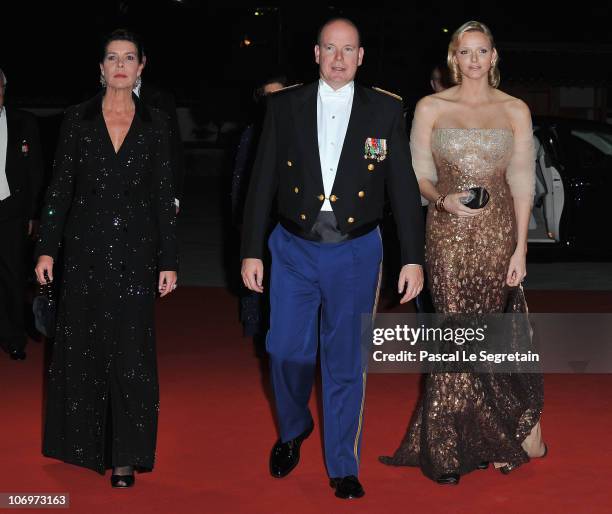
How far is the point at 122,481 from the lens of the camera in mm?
5562

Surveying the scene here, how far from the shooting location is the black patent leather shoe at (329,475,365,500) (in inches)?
212

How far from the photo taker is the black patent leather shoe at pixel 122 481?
5.55m

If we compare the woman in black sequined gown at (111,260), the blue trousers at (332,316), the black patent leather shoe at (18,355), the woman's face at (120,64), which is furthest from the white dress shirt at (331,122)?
the black patent leather shoe at (18,355)

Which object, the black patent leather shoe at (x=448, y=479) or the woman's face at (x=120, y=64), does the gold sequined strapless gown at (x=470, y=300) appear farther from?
the woman's face at (x=120, y=64)

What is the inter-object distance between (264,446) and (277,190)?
137 centimetres

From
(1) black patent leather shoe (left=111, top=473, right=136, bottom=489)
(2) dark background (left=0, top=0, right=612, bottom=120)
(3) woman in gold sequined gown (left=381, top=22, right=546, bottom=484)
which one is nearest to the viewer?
(1) black patent leather shoe (left=111, top=473, right=136, bottom=489)

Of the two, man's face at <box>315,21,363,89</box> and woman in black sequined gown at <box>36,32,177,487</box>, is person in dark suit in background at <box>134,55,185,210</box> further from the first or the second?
man's face at <box>315,21,363,89</box>

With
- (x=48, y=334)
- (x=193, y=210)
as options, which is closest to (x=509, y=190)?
(x=48, y=334)

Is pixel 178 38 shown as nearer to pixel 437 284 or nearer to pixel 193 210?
pixel 193 210

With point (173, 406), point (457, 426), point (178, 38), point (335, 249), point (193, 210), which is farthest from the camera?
point (178, 38)

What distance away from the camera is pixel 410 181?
17.7 ft

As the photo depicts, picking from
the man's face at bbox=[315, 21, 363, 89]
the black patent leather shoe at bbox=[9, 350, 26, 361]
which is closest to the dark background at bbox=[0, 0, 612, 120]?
the black patent leather shoe at bbox=[9, 350, 26, 361]

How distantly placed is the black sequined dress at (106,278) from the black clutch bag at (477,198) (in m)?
1.29

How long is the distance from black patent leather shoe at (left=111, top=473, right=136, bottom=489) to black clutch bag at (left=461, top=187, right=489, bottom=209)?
188 centimetres
